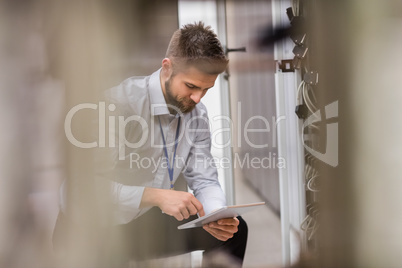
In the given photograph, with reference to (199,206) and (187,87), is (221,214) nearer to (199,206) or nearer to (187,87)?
(199,206)

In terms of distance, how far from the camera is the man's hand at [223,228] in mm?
737

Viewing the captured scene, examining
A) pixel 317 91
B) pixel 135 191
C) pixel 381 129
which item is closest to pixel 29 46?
pixel 135 191

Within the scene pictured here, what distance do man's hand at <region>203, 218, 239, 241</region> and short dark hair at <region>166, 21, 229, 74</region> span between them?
26cm

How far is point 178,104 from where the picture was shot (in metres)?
0.73

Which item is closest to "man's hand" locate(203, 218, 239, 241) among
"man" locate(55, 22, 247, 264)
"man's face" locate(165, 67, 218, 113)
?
"man" locate(55, 22, 247, 264)

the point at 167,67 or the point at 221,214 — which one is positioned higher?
the point at 167,67

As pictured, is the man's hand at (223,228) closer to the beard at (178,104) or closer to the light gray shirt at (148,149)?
the light gray shirt at (148,149)

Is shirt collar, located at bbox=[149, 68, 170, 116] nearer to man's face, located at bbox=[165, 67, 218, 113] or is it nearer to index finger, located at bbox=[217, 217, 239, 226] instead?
Answer: man's face, located at bbox=[165, 67, 218, 113]

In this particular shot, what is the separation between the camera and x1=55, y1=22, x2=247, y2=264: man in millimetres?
717

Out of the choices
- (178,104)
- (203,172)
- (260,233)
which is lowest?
(260,233)

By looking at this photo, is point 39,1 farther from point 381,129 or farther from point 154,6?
point 381,129

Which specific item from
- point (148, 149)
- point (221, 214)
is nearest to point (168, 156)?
point (148, 149)

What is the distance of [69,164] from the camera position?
71 centimetres

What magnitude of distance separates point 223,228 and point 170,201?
106 mm
